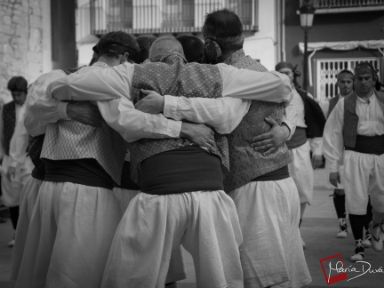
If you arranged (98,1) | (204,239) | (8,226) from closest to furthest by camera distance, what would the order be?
(204,239) → (8,226) → (98,1)

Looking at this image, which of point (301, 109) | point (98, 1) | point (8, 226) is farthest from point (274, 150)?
point (98, 1)

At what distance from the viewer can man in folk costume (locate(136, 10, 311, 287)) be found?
3.97 m

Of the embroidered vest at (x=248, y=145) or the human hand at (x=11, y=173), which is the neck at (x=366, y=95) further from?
the human hand at (x=11, y=173)

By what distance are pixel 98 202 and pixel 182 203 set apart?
2.33 ft

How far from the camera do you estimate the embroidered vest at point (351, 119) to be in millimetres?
6820

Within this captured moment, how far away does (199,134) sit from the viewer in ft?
11.8

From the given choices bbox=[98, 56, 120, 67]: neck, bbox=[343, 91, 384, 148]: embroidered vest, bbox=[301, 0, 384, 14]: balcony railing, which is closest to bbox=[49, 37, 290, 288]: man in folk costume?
bbox=[98, 56, 120, 67]: neck

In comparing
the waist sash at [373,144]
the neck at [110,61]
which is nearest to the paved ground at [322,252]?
the waist sash at [373,144]

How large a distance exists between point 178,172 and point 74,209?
0.76m

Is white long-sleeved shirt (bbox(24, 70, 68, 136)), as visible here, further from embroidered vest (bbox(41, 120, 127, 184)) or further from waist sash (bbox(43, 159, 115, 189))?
waist sash (bbox(43, 159, 115, 189))

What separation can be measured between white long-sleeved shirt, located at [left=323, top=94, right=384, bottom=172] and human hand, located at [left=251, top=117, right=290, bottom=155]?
284 cm

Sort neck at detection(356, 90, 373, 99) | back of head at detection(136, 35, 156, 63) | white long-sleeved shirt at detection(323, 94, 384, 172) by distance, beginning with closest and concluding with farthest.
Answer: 1. back of head at detection(136, 35, 156, 63)
2. white long-sleeved shirt at detection(323, 94, 384, 172)
3. neck at detection(356, 90, 373, 99)

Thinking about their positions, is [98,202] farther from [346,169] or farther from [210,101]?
[346,169]

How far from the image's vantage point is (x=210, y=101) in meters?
3.61
